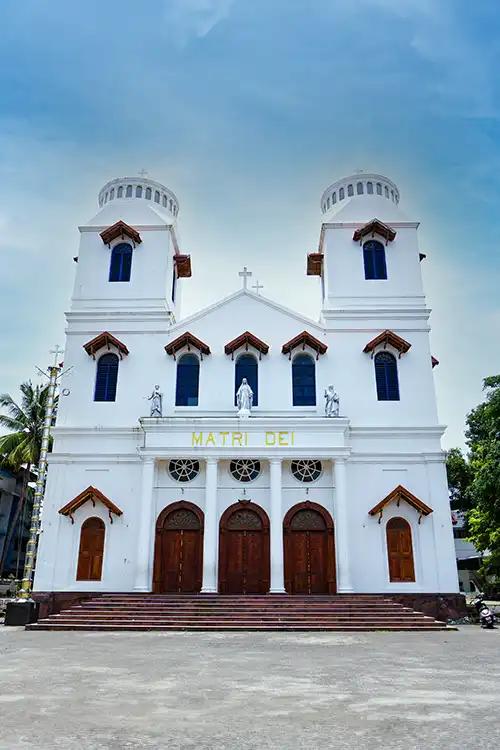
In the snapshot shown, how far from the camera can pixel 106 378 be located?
23.1 meters

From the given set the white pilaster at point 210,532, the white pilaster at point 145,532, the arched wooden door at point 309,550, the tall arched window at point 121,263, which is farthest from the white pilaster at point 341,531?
the tall arched window at point 121,263

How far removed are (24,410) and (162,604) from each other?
21873 millimetres

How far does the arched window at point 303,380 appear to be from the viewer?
74.3 ft

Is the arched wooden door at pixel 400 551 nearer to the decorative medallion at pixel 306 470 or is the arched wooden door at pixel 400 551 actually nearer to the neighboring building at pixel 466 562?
the decorative medallion at pixel 306 470

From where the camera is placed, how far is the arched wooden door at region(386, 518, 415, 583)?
66.5 ft

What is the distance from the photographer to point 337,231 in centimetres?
2523

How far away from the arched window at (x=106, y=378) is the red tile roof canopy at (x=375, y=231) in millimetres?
10851

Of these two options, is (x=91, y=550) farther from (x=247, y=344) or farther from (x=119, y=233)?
(x=119, y=233)

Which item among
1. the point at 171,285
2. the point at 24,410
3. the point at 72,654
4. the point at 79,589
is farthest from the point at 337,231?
the point at 24,410

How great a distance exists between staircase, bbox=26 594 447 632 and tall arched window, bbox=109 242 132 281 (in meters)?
12.5

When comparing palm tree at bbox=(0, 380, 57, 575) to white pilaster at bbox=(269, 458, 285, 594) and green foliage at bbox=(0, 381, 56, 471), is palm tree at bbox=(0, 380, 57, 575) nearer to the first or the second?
green foliage at bbox=(0, 381, 56, 471)

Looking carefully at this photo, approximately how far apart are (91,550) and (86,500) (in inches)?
66.5

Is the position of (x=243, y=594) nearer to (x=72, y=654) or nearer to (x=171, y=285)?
(x=72, y=654)

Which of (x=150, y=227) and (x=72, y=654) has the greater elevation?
(x=150, y=227)
